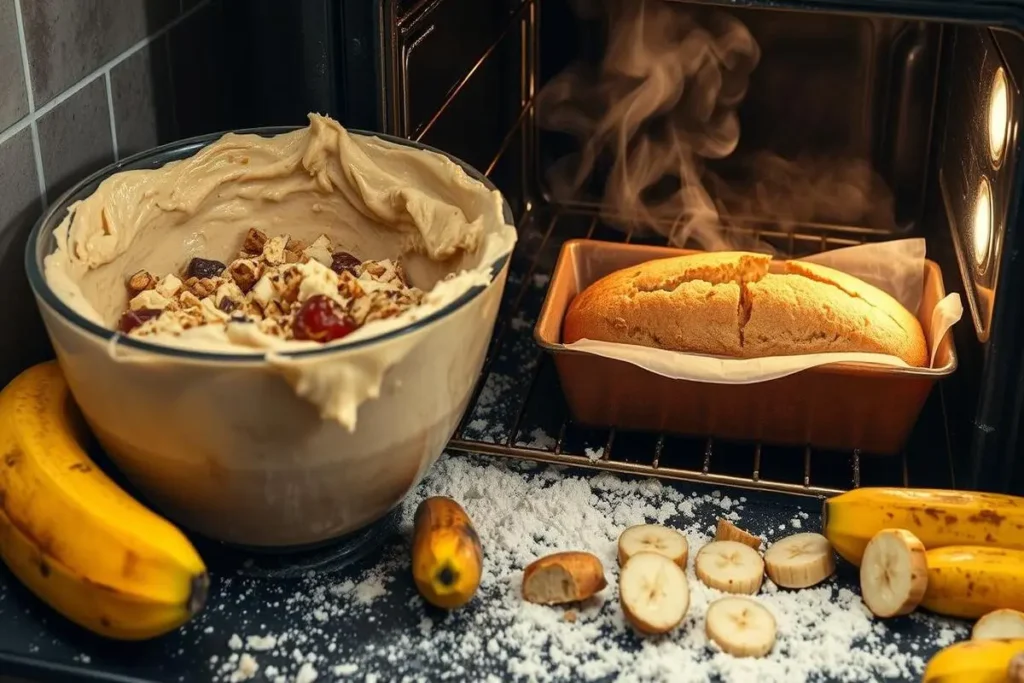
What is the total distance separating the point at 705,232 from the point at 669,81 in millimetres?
183

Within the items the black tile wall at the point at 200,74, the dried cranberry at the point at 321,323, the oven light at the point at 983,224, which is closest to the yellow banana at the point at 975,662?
the oven light at the point at 983,224

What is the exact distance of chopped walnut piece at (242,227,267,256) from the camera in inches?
42.1

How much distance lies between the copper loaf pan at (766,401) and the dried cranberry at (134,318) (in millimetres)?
327

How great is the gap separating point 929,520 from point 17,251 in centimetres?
74

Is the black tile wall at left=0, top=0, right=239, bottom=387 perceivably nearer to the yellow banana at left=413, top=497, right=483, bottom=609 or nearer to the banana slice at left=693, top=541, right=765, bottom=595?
the yellow banana at left=413, top=497, right=483, bottom=609

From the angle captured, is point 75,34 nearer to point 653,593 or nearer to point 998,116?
point 653,593

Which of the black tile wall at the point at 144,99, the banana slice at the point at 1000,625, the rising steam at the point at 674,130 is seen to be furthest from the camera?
the rising steam at the point at 674,130

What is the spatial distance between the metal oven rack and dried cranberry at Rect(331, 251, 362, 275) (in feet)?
0.60

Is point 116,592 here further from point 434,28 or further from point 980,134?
point 980,134

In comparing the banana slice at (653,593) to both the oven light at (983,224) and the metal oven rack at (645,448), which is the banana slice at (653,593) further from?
the oven light at (983,224)

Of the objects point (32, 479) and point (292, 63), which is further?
point (292, 63)

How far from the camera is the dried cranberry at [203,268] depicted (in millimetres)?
1045

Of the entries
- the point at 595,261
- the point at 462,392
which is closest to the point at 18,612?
the point at 462,392

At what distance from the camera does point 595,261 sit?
129 cm
